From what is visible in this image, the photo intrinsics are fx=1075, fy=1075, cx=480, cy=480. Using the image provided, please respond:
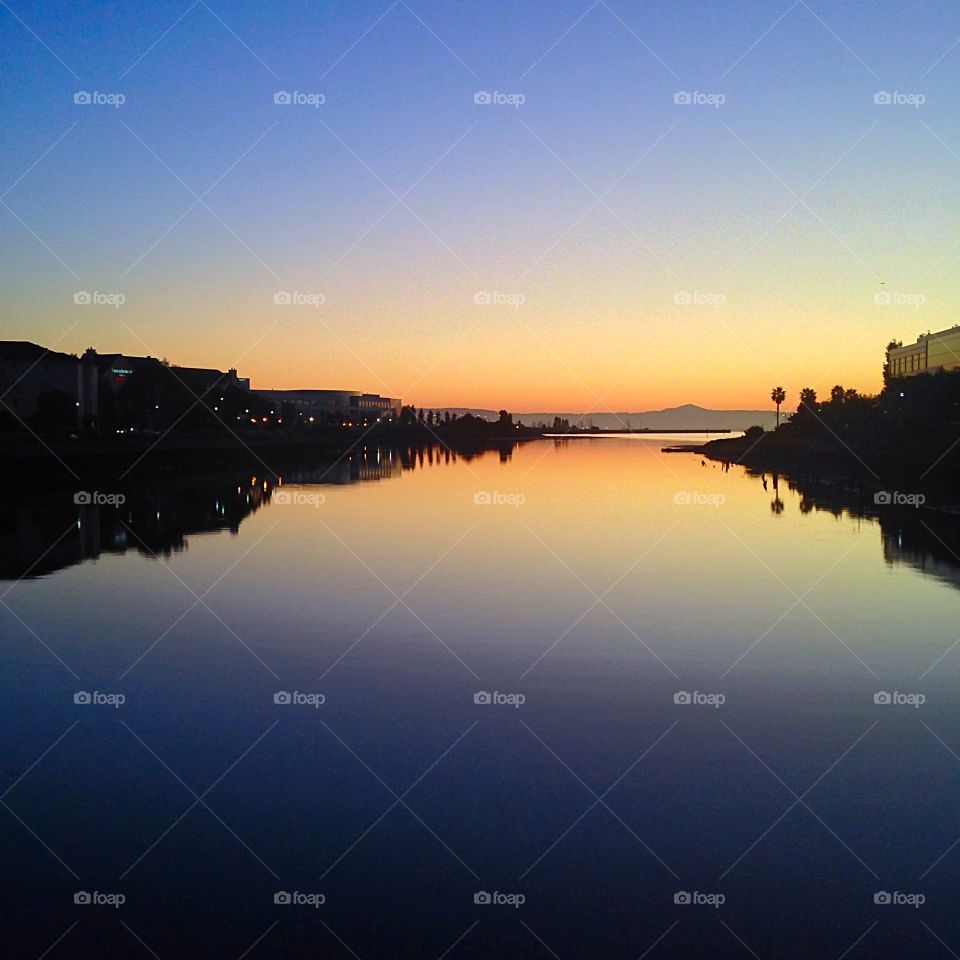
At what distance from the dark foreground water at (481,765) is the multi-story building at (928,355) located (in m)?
68.0

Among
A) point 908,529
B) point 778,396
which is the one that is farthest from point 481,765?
point 778,396

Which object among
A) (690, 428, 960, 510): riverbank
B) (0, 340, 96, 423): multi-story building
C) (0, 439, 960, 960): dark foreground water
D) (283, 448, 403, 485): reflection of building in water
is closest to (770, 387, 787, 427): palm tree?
(690, 428, 960, 510): riverbank

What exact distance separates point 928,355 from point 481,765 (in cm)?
9316

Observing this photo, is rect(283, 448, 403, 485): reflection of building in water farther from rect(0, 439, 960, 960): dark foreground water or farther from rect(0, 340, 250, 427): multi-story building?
rect(0, 439, 960, 960): dark foreground water

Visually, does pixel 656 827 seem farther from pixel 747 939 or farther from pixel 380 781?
pixel 380 781

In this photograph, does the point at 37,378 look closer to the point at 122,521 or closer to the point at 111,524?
the point at 122,521

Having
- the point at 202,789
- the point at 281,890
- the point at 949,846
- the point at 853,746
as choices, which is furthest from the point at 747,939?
the point at 202,789

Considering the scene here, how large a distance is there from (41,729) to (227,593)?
944cm

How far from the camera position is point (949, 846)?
8.30m

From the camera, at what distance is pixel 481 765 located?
33.2 ft

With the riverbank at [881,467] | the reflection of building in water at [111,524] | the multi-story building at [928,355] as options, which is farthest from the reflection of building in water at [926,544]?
the multi-story building at [928,355]

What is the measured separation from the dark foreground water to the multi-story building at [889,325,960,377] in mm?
68032

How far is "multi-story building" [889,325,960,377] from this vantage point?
280ft

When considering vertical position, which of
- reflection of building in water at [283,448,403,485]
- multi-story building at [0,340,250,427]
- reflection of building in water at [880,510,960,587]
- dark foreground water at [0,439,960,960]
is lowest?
dark foreground water at [0,439,960,960]
